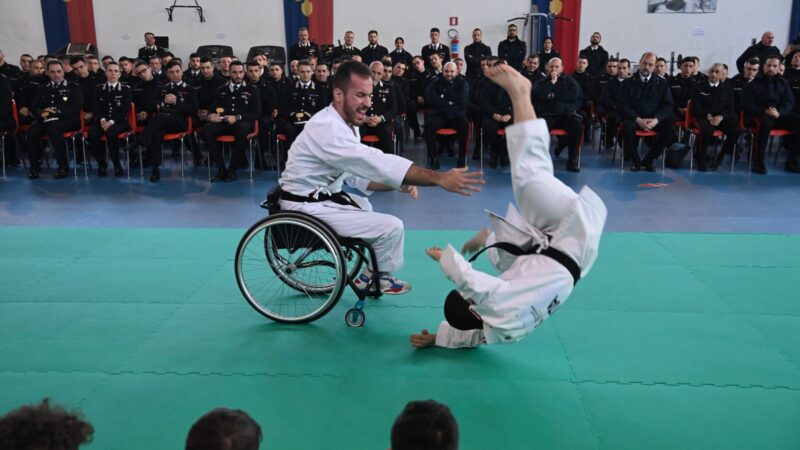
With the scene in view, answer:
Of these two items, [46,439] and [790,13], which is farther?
[790,13]

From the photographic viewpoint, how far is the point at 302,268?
421cm

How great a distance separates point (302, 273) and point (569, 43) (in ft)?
38.1

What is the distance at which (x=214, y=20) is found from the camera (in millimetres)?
15125

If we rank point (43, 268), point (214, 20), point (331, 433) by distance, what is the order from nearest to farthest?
1. point (331, 433)
2. point (43, 268)
3. point (214, 20)

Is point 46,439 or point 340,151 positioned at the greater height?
point 340,151

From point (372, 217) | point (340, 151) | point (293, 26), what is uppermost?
point (293, 26)

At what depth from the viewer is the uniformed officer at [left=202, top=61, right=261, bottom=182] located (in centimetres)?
892

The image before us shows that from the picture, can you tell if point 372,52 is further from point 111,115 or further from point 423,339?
point 423,339

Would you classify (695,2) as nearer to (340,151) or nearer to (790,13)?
(790,13)

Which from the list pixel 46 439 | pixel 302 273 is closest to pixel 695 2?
pixel 302 273

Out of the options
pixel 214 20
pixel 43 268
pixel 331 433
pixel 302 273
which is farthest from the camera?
pixel 214 20

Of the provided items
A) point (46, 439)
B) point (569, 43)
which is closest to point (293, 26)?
point (569, 43)

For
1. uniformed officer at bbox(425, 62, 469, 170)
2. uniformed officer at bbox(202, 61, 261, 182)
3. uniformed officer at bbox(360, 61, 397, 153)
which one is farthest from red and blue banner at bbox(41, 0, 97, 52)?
uniformed officer at bbox(425, 62, 469, 170)

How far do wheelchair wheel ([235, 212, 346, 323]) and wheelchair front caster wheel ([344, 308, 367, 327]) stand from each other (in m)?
0.16
